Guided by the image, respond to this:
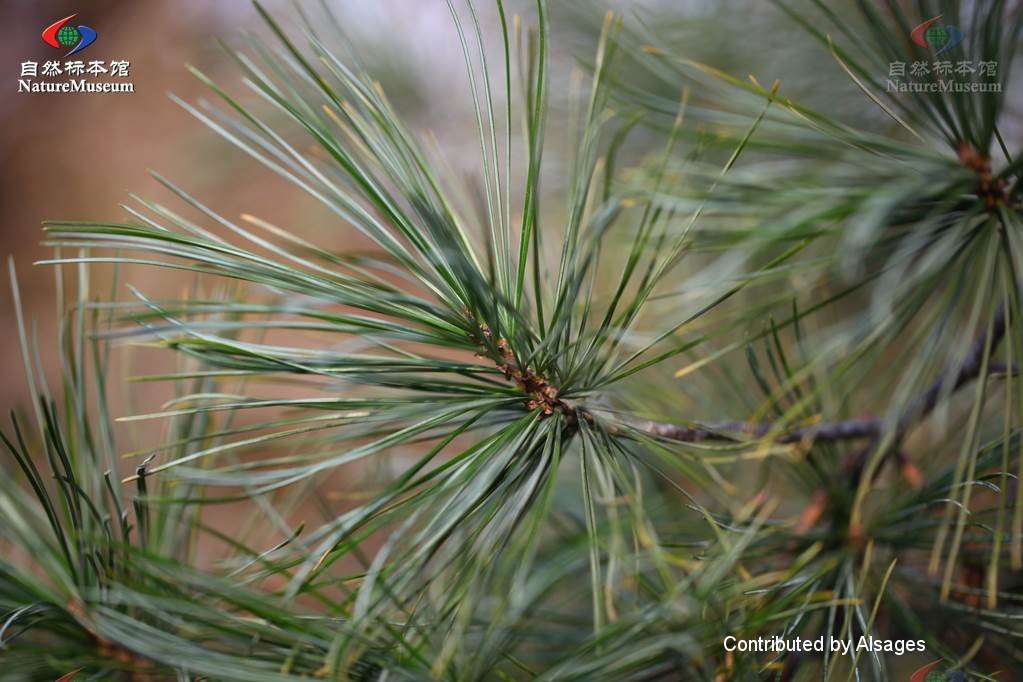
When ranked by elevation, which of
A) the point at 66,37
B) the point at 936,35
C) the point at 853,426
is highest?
the point at 66,37

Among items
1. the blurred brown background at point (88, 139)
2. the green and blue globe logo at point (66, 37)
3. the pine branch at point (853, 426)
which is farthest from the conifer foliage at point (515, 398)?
the blurred brown background at point (88, 139)

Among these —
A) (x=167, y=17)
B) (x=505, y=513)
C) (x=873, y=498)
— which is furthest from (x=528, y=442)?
(x=167, y=17)

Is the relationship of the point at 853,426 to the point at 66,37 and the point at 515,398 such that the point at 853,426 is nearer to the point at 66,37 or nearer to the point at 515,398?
the point at 515,398

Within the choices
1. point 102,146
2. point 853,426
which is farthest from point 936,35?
point 102,146

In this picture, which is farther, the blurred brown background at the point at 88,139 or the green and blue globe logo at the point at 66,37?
the blurred brown background at the point at 88,139

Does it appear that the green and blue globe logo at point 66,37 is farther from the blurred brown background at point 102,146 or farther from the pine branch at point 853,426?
the pine branch at point 853,426

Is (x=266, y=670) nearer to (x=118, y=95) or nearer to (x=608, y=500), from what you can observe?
(x=608, y=500)
